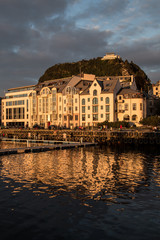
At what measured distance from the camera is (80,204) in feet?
73.9

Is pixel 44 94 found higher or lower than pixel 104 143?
higher

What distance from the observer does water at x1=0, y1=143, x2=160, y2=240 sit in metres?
17.5

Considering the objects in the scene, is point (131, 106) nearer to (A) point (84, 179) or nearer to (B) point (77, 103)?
(B) point (77, 103)

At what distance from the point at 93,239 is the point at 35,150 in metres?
48.1

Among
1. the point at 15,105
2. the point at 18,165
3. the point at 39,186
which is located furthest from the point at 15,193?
the point at 15,105

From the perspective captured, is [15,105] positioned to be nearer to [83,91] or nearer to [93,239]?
[83,91]

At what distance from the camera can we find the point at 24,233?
17.3 metres

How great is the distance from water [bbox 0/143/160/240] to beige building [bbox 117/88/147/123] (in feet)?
230

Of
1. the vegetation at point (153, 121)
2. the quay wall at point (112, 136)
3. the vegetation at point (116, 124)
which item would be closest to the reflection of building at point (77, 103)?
the vegetation at point (116, 124)

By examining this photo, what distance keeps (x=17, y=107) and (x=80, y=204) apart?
13591 cm

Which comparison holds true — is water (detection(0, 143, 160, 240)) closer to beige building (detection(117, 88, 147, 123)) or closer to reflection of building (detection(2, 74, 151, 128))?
beige building (detection(117, 88, 147, 123))

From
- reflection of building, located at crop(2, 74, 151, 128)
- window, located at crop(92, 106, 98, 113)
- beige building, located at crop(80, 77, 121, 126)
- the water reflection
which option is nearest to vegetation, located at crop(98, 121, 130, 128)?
reflection of building, located at crop(2, 74, 151, 128)

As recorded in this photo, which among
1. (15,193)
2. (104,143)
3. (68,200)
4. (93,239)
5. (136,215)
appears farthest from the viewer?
(104,143)

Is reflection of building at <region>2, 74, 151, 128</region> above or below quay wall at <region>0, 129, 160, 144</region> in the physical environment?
above
